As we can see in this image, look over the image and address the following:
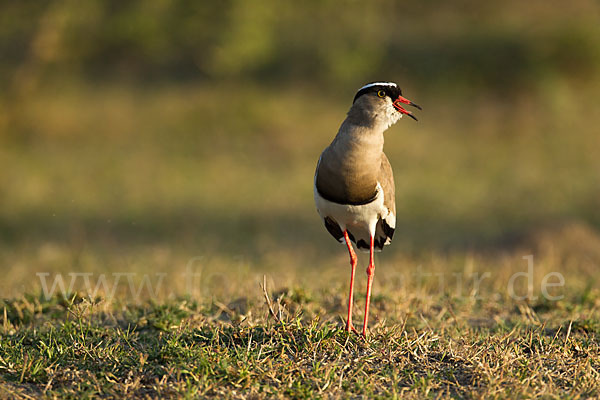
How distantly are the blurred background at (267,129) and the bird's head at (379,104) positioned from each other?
9.26ft

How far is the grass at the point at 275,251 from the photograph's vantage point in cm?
352

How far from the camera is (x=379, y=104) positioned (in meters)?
3.89

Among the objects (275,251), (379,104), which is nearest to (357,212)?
(379,104)

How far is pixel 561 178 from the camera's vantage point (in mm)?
12898

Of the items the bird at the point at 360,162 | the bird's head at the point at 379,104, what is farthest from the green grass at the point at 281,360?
the bird's head at the point at 379,104

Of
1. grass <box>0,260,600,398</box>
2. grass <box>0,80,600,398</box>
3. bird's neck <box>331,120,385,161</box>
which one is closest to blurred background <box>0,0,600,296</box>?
grass <box>0,80,600,398</box>

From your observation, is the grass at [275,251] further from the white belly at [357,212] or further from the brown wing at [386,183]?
the brown wing at [386,183]

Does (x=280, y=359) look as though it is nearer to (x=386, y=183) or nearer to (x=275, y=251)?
(x=386, y=183)

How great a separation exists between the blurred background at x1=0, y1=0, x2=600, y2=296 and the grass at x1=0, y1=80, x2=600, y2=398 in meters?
0.07

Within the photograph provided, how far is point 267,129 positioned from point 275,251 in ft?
24.1

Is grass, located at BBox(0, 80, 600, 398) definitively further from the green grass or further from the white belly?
the white belly

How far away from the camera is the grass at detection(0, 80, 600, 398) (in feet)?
11.6

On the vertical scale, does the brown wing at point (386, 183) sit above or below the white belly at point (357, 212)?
above

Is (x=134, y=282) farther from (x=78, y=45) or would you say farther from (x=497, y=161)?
(x=78, y=45)
